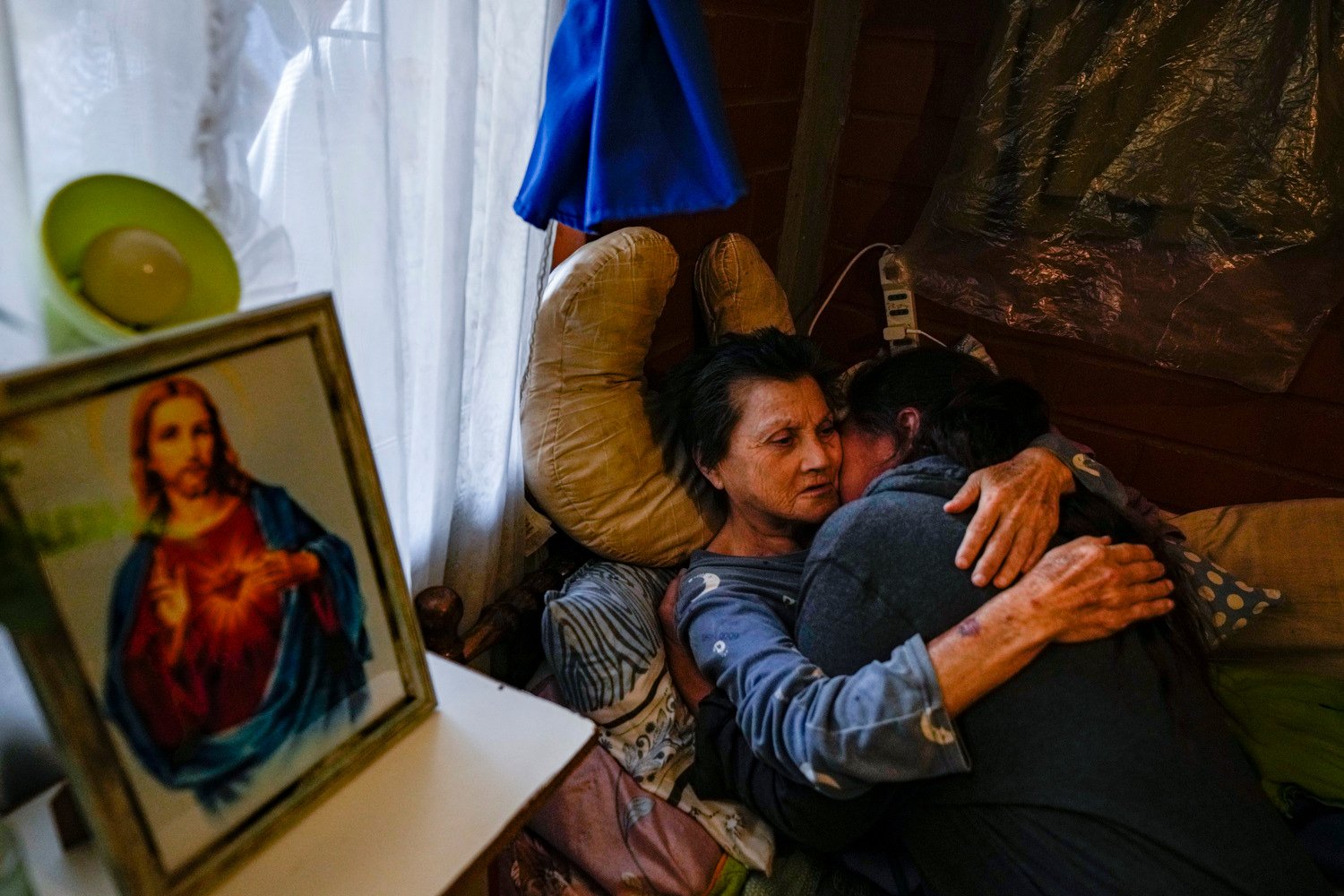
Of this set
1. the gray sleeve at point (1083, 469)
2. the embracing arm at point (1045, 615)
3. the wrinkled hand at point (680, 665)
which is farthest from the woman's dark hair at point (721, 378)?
the embracing arm at point (1045, 615)

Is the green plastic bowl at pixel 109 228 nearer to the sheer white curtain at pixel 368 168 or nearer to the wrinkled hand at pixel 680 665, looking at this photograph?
the sheer white curtain at pixel 368 168

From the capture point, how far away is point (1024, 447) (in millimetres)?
1277

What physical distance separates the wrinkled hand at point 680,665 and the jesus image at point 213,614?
689 millimetres

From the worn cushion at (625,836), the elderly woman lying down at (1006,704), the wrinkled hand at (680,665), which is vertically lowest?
the worn cushion at (625,836)

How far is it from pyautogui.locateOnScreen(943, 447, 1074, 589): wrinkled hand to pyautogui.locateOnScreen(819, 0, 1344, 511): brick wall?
0.84 metres

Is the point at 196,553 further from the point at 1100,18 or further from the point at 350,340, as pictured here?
the point at 1100,18

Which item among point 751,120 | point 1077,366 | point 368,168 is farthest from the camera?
point 1077,366

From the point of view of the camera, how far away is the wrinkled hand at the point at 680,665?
1.24 metres

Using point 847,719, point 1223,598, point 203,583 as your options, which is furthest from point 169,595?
point 1223,598

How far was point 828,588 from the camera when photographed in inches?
40.6

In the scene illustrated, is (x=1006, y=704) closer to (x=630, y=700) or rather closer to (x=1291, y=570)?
(x=630, y=700)

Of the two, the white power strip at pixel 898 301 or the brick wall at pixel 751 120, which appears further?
the white power strip at pixel 898 301

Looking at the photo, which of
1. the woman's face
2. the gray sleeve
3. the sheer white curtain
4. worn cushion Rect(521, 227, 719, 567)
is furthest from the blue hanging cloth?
the gray sleeve

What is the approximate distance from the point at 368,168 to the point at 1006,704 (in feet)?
2.93
